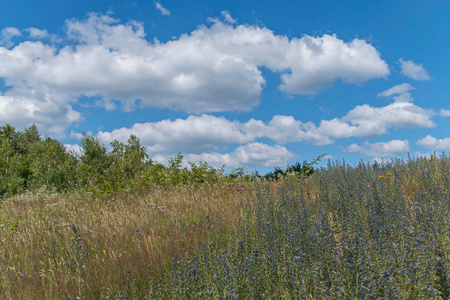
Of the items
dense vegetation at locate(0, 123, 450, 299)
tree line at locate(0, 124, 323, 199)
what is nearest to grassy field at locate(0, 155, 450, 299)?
dense vegetation at locate(0, 123, 450, 299)

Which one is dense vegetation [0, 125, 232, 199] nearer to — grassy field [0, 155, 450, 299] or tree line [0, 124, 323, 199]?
tree line [0, 124, 323, 199]

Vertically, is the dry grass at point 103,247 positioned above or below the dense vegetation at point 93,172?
below

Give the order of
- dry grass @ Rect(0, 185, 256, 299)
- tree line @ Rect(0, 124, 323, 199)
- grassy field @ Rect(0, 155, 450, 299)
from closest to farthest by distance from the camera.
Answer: grassy field @ Rect(0, 155, 450, 299) → dry grass @ Rect(0, 185, 256, 299) → tree line @ Rect(0, 124, 323, 199)

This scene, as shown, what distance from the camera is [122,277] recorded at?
4723 millimetres

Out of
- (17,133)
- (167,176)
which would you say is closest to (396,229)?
(167,176)

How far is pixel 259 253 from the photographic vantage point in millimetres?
4023

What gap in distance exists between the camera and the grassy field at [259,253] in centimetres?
334

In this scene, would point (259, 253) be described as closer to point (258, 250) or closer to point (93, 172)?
point (258, 250)

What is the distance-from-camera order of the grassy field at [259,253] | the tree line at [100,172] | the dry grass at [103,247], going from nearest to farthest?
1. the grassy field at [259,253]
2. the dry grass at [103,247]
3. the tree line at [100,172]

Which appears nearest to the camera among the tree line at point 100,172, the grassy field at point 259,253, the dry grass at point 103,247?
the grassy field at point 259,253

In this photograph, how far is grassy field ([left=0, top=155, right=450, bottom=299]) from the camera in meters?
3.34

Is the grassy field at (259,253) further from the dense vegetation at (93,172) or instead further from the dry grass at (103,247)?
the dense vegetation at (93,172)

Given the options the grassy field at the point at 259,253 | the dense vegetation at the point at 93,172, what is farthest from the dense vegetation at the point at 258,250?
the dense vegetation at the point at 93,172

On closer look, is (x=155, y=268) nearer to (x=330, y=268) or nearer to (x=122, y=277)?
(x=122, y=277)
